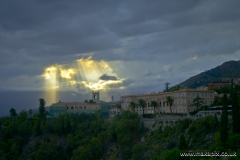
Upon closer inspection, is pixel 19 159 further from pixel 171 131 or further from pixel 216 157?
pixel 216 157

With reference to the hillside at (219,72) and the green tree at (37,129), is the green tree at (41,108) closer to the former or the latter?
the green tree at (37,129)

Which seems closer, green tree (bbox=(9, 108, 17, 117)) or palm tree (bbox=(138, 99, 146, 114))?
palm tree (bbox=(138, 99, 146, 114))

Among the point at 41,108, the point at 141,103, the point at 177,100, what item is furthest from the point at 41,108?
the point at 177,100

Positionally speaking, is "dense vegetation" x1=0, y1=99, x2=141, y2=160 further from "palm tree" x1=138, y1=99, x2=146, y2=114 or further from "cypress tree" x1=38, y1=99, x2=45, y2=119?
"palm tree" x1=138, y1=99, x2=146, y2=114

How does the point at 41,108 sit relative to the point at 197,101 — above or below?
below

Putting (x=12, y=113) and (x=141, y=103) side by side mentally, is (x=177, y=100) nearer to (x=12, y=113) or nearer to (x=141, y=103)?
(x=141, y=103)

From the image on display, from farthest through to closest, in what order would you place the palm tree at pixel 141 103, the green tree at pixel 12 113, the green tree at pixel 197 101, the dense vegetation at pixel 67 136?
the green tree at pixel 12 113, the palm tree at pixel 141 103, the dense vegetation at pixel 67 136, the green tree at pixel 197 101

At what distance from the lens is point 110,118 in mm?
92812

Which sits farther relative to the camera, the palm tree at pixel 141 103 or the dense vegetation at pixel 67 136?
the palm tree at pixel 141 103

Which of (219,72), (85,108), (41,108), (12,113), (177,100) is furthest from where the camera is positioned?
(219,72)

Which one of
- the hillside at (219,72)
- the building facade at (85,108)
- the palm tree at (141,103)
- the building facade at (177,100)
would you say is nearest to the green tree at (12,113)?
the building facade at (85,108)

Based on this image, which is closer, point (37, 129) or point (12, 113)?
point (37, 129)

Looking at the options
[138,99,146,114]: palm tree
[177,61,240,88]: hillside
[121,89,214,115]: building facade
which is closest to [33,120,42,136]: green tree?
[121,89,214,115]: building facade

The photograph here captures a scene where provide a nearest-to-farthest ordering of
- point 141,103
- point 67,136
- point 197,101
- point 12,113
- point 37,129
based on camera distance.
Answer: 1. point 197,101
2. point 67,136
3. point 141,103
4. point 37,129
5. point 12,113
